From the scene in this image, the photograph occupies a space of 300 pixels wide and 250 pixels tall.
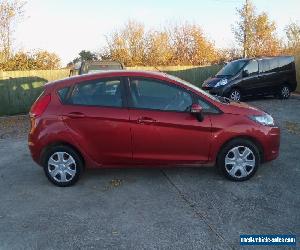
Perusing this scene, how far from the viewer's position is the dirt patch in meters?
10.8

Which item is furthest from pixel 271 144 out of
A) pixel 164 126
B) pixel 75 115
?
pixel 75 115

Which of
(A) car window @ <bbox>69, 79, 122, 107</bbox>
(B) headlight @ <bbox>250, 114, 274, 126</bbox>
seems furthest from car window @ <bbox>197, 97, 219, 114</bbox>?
(A) car window @ <bbox>69, 79, 122, 107</bbox>

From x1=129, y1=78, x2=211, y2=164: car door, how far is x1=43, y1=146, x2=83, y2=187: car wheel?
91 centimetres

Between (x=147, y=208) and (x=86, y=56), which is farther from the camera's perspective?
(x=86, y=56)

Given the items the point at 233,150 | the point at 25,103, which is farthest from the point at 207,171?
the point at 25,103

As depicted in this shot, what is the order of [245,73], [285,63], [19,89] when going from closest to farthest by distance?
1. [245,73]
2. [285,63]
3. [19,89]

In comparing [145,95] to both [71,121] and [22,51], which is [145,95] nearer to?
[71,121]

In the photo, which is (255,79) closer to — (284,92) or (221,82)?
(221,82)

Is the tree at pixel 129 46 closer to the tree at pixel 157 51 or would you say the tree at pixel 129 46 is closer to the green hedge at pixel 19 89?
the tree at pixel 157 51

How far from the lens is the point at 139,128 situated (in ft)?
18.5

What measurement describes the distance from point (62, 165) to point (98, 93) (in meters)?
1.23

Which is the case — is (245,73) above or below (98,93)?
above

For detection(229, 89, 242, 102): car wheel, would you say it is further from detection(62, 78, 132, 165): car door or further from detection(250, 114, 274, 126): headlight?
detection(62, 78, 132, 165): car door

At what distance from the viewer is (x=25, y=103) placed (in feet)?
54.3
